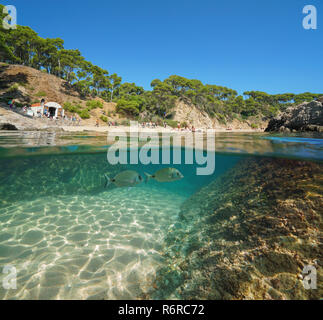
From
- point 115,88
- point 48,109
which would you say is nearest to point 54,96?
point 48,109

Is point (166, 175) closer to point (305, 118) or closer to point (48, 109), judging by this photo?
point (305, 118)

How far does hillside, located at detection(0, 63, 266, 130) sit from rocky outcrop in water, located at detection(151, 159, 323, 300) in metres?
38.0

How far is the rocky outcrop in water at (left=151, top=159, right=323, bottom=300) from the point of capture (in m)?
2.46

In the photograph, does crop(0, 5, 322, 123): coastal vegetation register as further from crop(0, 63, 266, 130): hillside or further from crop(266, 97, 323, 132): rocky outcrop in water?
A: crop(266, 97, 323, 132): rocky outcrop in water

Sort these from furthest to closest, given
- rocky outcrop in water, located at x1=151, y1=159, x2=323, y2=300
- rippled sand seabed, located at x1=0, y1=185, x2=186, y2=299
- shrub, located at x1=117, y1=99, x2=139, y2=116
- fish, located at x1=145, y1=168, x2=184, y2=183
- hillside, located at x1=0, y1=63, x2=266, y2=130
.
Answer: shrub, located at x1=117, y1=99, x2=139, y2=116 → hillside, located at x1=0, y1=63, x2=266, y2=130 → fish, located at x1=145, y1=168, x2=184, y2=183 → rippled sand seabed, located at x1=0, y1=185, x2=186, y2=299 → rocky outcrop in water, located at x1=151, y1=159, x2=323, y2=300

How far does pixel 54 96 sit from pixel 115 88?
2577 centimetres

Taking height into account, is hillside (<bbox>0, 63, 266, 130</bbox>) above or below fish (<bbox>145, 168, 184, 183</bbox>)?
above

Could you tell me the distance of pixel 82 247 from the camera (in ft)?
14.8

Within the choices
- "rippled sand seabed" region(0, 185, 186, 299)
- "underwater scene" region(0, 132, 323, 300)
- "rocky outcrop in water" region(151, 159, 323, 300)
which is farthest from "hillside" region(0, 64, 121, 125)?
"rocky outcrop in water" region(151, 159, 323, 300)

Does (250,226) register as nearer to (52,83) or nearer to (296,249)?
(296,249)

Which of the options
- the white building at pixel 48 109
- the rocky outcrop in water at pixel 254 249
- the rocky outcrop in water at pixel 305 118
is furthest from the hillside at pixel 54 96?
the rocky outcrop in water at pixel 254 249

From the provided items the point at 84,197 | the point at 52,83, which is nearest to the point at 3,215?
the point at 84,197

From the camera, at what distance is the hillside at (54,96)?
38.8 meters

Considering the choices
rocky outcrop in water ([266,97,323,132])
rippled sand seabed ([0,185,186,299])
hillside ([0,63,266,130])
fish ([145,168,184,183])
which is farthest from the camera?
hillside ([0,63,266,130])
